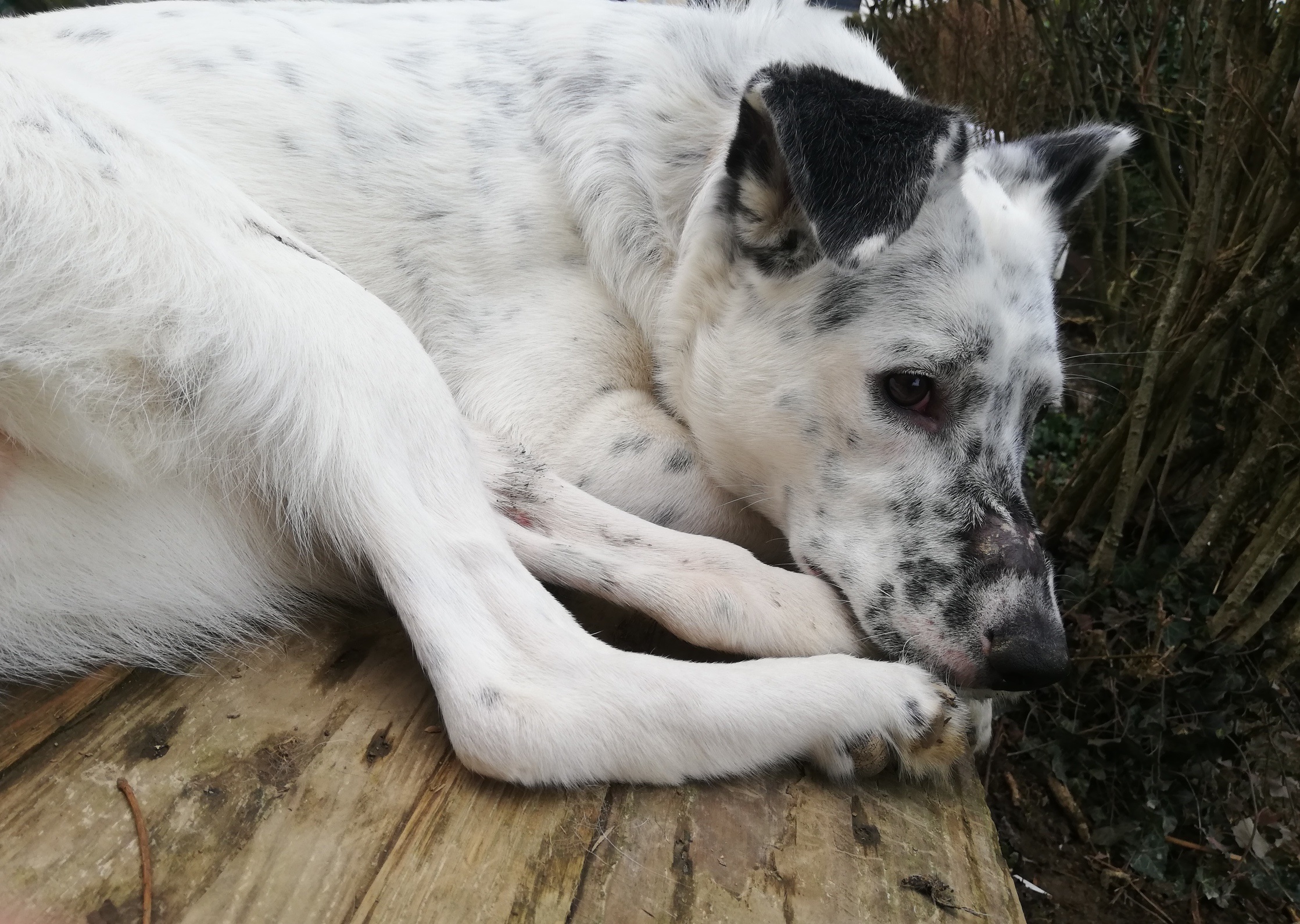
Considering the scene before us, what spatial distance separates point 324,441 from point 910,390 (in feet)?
3.72

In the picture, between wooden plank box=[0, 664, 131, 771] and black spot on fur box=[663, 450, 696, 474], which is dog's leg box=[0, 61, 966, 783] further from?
black spot on fur box=[663, 450, 696, 474]

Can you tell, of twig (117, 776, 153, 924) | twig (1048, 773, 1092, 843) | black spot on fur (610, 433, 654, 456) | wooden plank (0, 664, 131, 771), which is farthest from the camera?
twig (1048, 773, 1092, 843)

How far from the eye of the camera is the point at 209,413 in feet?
5.50

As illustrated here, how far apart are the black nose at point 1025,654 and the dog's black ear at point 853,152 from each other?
2.38 ft

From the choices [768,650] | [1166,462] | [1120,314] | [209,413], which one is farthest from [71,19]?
[1120,314]

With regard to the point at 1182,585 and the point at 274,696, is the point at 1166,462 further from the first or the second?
the point at 274,696

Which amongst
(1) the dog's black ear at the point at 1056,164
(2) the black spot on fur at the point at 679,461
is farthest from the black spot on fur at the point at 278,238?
(1) the dog's black ear at the point at 1056,164

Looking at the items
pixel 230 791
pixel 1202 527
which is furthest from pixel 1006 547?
pixel 230 791

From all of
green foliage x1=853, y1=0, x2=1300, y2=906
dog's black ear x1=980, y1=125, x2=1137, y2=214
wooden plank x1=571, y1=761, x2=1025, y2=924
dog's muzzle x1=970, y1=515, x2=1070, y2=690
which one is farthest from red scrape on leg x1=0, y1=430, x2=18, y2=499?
green foliage x1=853, y1=0, x2=1300, y2=906

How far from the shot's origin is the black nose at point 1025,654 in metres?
1.68

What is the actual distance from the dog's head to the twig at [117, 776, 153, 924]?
48.7 inches

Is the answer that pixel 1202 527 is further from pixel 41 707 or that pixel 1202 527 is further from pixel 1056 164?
pixel 41 707

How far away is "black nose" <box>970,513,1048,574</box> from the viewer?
182 cm

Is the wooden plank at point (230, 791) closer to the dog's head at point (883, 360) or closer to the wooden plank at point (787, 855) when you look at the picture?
the wooden plank at point (787, 855)
